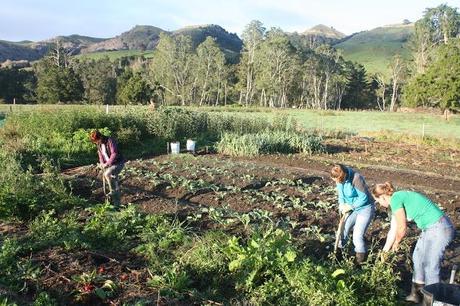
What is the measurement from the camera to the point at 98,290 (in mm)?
4547

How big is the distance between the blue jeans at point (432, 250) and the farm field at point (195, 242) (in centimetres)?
29

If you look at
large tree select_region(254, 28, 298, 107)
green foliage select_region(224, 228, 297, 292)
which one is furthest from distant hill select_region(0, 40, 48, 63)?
green foliage select_region(224, 228, 297, 292)

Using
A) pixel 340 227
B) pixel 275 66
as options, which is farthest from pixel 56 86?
pixel 340 227

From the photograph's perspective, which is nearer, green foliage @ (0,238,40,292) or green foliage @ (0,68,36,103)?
green foliage @ (0,238,40,292)

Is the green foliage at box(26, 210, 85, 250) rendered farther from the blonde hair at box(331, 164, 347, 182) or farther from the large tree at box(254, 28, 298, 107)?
the large tree at box(254, 28, 298, 107)

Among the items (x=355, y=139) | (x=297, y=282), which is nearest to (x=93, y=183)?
(x=297, y=282)

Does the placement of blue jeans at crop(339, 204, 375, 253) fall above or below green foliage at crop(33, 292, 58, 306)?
above

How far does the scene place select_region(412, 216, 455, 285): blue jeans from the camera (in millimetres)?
4734

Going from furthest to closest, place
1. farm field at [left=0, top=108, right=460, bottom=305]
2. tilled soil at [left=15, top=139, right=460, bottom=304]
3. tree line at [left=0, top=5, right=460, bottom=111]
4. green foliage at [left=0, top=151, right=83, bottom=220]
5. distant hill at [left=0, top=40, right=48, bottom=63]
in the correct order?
distant hill at [left=0, top=40, right=48, bottom=63] < tree line at [left=0, top=5, right=460, bottom=111] < green foliage at [left=0, top=151, right=83, bottom=220] < tilled soil at [left=15, top=139, right=460, bottom=304] < farm field at [left=0, top=108, right=460, bottom=305]

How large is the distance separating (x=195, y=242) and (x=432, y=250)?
2.84 meters

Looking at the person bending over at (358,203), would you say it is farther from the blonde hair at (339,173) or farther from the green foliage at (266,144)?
the green foliage at (266,144)

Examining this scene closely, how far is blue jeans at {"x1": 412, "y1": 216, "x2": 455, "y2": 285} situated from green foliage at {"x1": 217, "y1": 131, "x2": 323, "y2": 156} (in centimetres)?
1022

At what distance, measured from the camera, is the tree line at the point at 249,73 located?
177 ft

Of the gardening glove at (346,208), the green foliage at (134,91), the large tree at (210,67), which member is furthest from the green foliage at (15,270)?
the large tree at (210,67)
